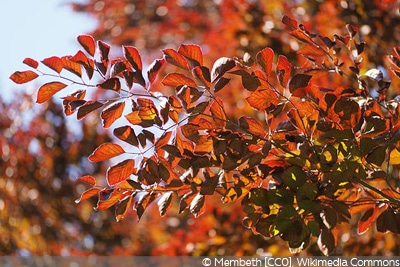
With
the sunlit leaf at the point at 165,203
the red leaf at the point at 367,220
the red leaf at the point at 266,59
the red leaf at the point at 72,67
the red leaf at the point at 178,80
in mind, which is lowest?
the red leaf at the point at 367,220

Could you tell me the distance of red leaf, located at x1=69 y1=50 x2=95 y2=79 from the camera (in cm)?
154

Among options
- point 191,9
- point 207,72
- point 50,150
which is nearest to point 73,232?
point 50,150

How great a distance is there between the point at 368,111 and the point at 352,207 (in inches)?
13.5

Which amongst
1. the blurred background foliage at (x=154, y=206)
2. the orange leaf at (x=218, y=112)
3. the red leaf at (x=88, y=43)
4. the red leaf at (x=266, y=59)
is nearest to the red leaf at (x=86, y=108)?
the red leaf at (x=88, y=43)

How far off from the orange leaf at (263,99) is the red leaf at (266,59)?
0.18ft

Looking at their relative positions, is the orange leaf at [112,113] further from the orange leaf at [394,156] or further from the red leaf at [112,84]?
the orange leaf at [394,156]

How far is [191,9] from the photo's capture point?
8.27 metres

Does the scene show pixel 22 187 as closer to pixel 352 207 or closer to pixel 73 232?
pixel 73 232

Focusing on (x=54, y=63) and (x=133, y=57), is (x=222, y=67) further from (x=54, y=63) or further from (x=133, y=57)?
(x=54, y=63)

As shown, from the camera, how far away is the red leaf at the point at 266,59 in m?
1.54

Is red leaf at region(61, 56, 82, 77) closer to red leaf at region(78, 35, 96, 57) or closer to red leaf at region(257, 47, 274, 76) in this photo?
red leaf at region(78, 35, 96, 57)

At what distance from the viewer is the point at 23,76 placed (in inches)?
61.9

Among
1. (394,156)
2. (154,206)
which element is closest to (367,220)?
(394,156)

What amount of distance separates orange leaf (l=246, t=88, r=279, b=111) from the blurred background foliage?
149cm
